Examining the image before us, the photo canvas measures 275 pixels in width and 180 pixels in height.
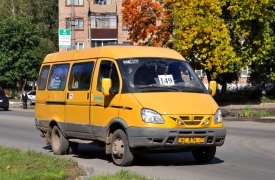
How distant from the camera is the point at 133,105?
11.2 m

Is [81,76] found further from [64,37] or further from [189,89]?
[64,37]

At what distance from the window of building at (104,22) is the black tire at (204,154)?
61.8m

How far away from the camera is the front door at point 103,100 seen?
38.8ft

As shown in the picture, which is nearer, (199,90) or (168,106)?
(168,106)

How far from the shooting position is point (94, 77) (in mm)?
12602

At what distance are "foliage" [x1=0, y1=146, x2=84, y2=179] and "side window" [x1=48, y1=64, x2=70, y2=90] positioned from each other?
208cm

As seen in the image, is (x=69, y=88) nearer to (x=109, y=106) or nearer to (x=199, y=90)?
(x=109, y=106)

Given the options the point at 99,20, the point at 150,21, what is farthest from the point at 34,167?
the point at 99,20

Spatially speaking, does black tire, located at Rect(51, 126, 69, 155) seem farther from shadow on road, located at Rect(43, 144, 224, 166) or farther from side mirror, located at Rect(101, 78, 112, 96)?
side mirror, located at Rect(101, 78, 112, 96)

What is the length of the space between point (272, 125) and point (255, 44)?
1205cm

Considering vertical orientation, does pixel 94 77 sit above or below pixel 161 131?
above

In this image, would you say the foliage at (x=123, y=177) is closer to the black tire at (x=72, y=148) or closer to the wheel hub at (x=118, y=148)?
the wheel hub at (x=118, y=148)

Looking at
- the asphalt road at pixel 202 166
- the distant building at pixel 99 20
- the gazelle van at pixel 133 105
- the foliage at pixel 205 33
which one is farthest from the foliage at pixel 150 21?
the distant building at pixel 99 20

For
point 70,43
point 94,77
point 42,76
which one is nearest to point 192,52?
point 70,43
